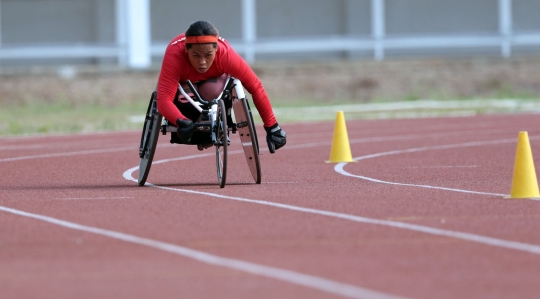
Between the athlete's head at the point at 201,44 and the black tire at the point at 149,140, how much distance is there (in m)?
0.80

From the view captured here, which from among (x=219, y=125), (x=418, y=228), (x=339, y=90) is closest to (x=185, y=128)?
(x=219, y=125)

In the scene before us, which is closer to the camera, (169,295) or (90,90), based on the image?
(169,295)

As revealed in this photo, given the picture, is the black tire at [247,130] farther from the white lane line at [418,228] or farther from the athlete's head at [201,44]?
the white lane line at [418,228]

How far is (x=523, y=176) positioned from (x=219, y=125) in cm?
303

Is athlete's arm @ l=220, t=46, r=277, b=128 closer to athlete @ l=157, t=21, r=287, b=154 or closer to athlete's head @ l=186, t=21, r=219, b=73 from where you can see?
athlete @ l=157, t=21, r=287, b=154

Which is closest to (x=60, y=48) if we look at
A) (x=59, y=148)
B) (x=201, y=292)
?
(x=59, y=148)

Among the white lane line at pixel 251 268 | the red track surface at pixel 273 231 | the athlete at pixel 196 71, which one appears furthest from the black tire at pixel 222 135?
the white lane line at pixel 251 268

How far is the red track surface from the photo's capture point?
6.79m

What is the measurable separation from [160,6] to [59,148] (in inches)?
841

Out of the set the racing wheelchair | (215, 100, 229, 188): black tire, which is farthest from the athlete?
(215, 100, 229, 188): black tire

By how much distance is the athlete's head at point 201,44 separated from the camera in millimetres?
12039

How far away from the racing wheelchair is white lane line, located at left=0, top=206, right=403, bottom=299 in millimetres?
2952

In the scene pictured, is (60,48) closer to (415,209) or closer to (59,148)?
(59,148)

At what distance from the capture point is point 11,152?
18922 millimetres
